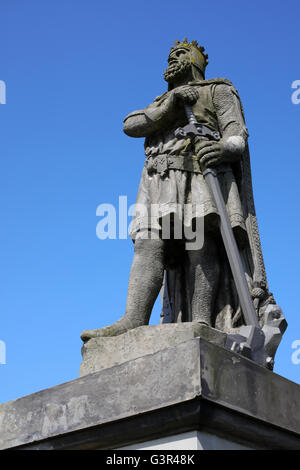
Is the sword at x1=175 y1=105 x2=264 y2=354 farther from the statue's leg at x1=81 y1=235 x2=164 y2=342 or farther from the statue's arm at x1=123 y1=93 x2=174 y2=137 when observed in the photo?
the statue's leg at x1=81 y1=235 x2=164 y2=342

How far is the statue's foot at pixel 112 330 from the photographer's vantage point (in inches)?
202

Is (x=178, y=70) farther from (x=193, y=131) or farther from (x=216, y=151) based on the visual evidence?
(x=216, y=151)

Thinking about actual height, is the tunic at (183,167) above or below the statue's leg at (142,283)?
above

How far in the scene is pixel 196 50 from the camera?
22.1ft

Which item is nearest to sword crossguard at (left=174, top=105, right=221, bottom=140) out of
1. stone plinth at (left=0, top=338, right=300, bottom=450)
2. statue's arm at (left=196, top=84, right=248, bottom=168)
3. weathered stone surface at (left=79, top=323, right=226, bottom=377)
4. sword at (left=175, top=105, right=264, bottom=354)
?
sword at (left=175, top=105, right=264, bottom=354)

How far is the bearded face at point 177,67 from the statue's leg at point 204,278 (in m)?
1.95

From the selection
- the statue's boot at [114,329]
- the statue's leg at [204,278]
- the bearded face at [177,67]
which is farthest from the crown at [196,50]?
the statue's boot at [114,329]

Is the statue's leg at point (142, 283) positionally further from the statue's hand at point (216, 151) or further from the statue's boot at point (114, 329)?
the statue's hand at point (216, 151)

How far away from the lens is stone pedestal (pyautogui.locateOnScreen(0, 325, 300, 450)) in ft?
12.8

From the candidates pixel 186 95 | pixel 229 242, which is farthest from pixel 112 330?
pixel 186 95

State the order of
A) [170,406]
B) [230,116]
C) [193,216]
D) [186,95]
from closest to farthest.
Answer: [170,406] → [193,216] → [186,95] → [230,116]

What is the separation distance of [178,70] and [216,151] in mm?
1291
